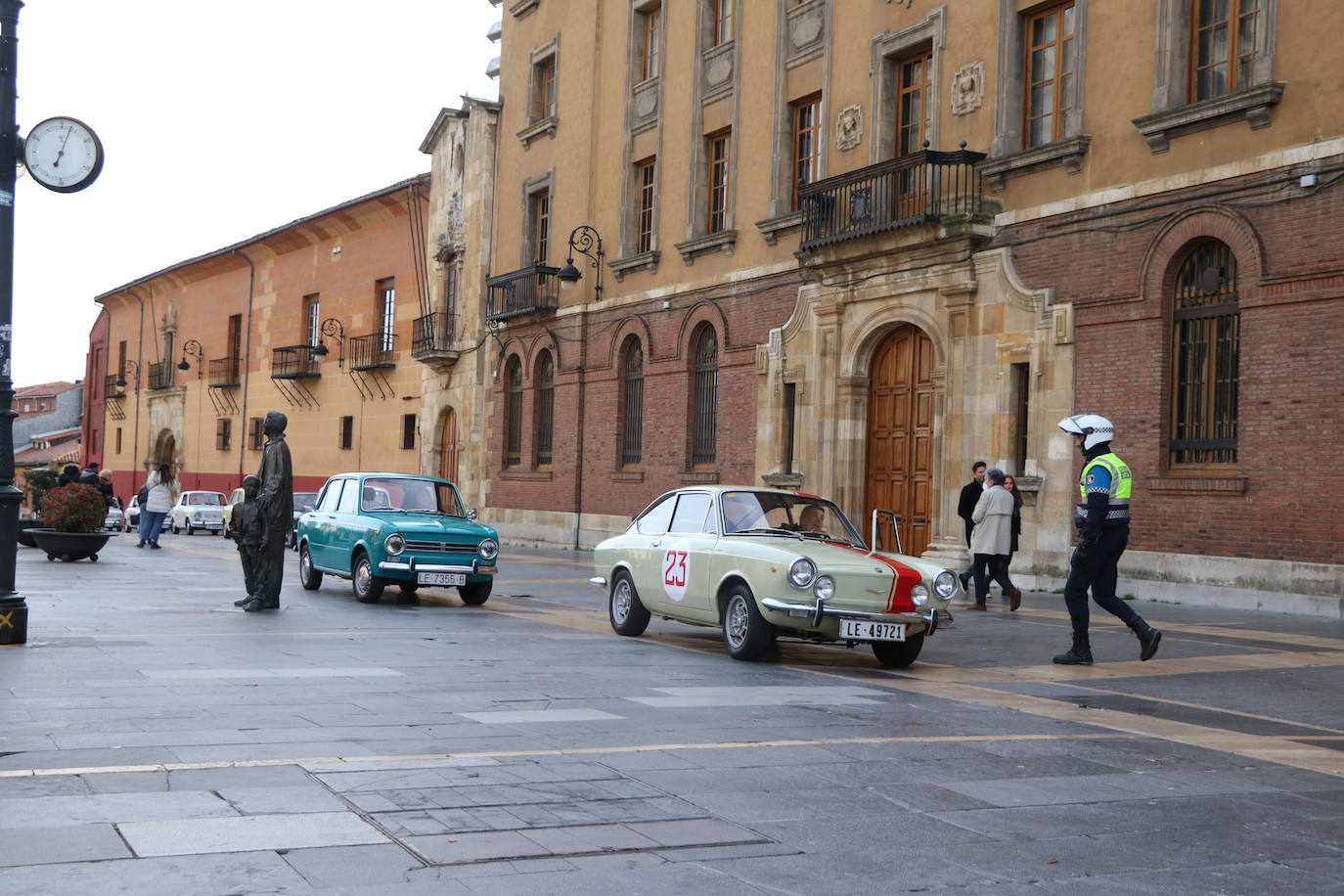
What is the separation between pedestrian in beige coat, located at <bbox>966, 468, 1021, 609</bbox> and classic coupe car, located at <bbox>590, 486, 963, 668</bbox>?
5.01 metres

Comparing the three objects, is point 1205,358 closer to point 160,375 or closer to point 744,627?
point 744,627

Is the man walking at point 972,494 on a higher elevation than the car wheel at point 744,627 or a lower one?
higher

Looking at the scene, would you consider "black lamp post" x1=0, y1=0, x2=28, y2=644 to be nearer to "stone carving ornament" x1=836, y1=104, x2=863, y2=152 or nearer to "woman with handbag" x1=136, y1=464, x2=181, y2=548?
"stone carving ornament" x1=836, y1=104, x2=863, y2=152

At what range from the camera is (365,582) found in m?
16.0

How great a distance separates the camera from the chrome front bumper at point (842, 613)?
10672 millimetres

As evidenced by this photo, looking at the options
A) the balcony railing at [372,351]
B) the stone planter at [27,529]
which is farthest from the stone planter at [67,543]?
the balcony railing at [372,351]

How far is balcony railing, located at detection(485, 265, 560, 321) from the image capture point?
107 ft

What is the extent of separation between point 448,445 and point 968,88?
2097 cm

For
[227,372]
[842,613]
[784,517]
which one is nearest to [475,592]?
[784,517]

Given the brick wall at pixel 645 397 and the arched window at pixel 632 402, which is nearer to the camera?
the brick wall at pixel 645 397

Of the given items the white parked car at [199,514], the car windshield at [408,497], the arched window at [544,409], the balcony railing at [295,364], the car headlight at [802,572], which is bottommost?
the white parked car at [199,514]

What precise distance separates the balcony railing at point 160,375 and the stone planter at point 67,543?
121ft

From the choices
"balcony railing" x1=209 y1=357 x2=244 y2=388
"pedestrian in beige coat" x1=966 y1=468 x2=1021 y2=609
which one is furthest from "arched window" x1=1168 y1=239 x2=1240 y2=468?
"balcony railing" x1=209 y1=357 x2=244 y2=388

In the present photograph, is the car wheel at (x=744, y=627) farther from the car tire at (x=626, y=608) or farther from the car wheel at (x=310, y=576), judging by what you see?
the car wheel at (x=310, y=576)
